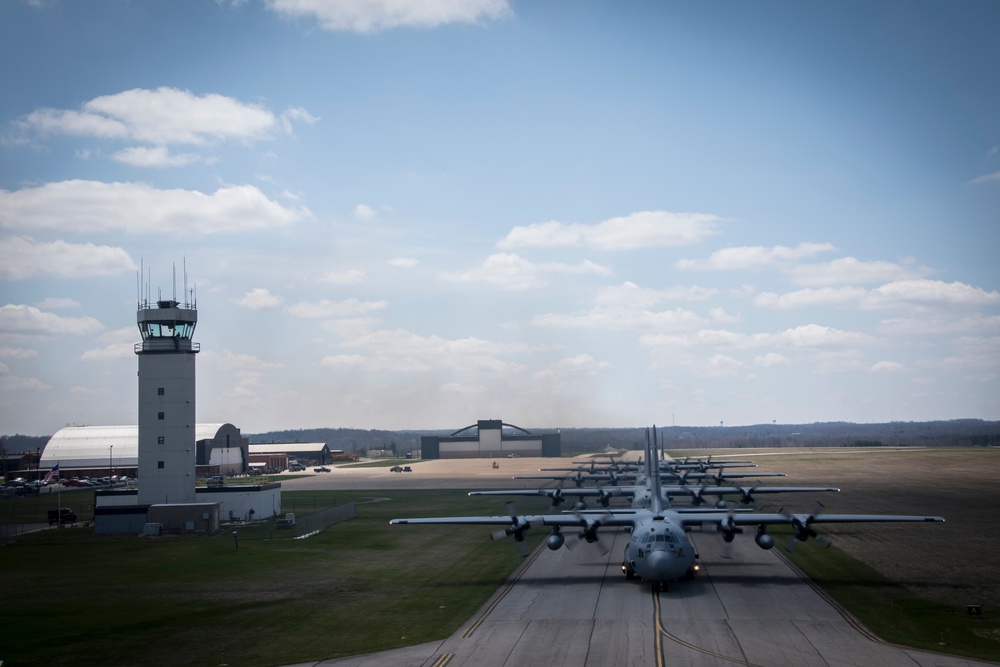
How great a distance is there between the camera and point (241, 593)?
44438mm

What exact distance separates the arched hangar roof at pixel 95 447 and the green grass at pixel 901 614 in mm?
129707

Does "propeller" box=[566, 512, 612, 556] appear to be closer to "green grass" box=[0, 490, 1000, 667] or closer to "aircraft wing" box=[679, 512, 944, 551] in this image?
"aircraft wing" box=[679, 512, 944, 551]

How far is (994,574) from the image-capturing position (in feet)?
147

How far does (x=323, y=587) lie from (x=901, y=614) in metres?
28.0

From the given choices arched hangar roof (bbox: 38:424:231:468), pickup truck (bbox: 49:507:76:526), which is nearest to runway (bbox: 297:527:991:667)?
pickup truck (bbox: 49:507:76:526)

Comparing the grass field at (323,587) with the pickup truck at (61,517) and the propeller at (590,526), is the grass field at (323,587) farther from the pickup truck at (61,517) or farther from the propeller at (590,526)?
the propeller at (590,526)

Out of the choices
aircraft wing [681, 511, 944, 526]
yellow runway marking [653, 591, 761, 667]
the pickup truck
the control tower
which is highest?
the control tower

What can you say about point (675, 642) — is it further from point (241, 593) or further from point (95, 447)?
point (95, 447)

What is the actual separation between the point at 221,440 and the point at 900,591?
13519cm

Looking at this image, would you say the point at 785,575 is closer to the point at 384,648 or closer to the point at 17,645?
the point at 384,648

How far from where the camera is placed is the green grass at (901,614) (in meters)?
32.0

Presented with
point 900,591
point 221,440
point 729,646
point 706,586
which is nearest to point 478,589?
point 706,586

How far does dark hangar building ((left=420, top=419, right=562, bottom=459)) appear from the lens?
19325 cm

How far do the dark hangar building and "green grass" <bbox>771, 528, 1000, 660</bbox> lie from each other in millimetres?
144272
